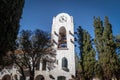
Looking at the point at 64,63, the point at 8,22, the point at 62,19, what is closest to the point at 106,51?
the point at 64,63

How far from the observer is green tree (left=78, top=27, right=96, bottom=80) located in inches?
1011

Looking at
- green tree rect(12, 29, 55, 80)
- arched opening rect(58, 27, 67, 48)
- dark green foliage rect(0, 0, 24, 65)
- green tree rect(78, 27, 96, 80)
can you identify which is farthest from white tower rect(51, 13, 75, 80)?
dark green foliage rect(0, 0, 24, 65)

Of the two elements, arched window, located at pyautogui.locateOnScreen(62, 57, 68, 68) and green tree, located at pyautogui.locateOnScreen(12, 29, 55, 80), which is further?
arched window, located at pyautogui.locateOnScreen(62, 57, 68, 68)

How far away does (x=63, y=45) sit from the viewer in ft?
109

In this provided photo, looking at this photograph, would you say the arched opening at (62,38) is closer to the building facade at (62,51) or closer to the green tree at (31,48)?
the building facade at (62,51)

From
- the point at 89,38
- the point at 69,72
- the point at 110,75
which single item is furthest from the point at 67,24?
the point at 110,75

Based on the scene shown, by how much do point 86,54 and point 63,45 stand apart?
23.7ft

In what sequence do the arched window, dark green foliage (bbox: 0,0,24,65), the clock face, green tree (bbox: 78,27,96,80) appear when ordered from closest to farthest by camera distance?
dark green foliage (bbox: 0,0,24,65) → green tree (bbox: 78,27,96,80) → the arched window → the clock face

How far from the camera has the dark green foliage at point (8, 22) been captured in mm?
9039

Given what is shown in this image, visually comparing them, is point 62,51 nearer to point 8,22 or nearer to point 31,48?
point 31,48

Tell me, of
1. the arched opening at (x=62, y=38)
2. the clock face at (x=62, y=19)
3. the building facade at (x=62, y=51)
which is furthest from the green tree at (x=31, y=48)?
the clock face at (x=62, y=19)

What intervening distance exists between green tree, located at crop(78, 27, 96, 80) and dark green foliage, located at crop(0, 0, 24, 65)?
1740cm

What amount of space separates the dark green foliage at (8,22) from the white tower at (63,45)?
2129 cm

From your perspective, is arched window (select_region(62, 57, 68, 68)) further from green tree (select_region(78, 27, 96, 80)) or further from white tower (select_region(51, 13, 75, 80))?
green tree (select_region(78, 27, 96, 80))
